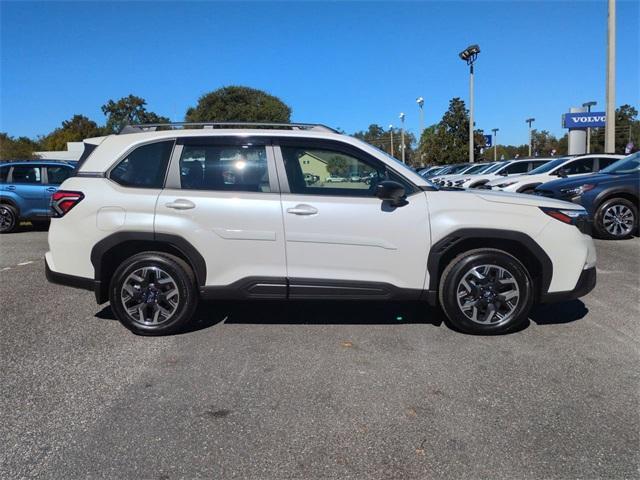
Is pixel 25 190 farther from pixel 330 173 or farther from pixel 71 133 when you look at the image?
pixel 71 133

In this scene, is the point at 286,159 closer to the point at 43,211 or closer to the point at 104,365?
the point at 104,365

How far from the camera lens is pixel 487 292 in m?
4.60

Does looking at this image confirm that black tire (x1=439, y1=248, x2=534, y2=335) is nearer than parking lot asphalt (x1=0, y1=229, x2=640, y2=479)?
No

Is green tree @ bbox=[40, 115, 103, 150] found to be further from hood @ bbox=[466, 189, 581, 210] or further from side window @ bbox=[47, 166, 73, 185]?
hood @ bbox=[466, 189, 581, 210]

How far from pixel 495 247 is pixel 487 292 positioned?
0.42 metres

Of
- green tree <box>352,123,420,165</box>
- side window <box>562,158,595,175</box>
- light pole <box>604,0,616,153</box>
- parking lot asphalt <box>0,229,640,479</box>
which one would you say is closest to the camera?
parking lot asphalt <box>0,229,640,479</box>

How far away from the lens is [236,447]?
2.95 metres

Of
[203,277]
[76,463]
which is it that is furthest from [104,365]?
[76,463]

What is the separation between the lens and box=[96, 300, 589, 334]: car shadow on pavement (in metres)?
5.18

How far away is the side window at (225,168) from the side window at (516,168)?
50.1 feet

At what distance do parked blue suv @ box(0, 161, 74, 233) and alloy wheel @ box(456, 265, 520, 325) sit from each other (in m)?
11.0

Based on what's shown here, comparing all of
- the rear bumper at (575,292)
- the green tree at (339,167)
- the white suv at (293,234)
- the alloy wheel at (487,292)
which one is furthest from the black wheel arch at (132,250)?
the rear bumper at (575,292)

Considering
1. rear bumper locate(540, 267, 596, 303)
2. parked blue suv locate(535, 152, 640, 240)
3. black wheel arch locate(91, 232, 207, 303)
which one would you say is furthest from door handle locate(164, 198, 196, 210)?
parked blue suv locate(535, 152, 640, 240)

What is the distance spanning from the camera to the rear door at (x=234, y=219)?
456 cm
